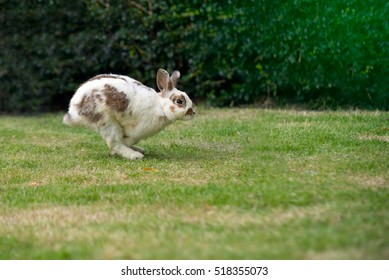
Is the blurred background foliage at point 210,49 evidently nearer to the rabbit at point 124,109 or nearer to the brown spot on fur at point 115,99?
the rabbit at point 124,109

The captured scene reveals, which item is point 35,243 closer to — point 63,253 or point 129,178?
point 63,253

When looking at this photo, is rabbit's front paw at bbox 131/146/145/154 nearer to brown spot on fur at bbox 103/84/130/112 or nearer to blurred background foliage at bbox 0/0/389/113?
brown spot on fur at bbox 103/84/130/112

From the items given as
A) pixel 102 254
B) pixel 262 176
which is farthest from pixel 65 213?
pixel 262 176

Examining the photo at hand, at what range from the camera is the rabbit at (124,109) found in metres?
7.33

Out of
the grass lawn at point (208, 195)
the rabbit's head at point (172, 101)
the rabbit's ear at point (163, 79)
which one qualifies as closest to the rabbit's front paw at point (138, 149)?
the grass lawn at point (208, 195)

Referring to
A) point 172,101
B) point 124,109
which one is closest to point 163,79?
point 172,101

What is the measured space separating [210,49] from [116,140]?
4.56m

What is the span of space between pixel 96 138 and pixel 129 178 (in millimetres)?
2873

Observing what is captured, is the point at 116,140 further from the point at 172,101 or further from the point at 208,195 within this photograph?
the point at 208,195

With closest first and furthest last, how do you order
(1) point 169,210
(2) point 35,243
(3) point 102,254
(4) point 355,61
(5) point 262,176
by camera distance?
(3) point 102,254
(2) point 35,243
(1) point 169,210
(5) point 262,176
(4) point 355,61

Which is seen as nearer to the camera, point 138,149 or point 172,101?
point 172,101

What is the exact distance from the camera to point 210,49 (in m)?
11.8

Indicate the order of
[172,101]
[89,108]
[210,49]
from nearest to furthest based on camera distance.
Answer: [89,108] < [172,101] < [210,49]

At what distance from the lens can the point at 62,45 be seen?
1238 centimetres
